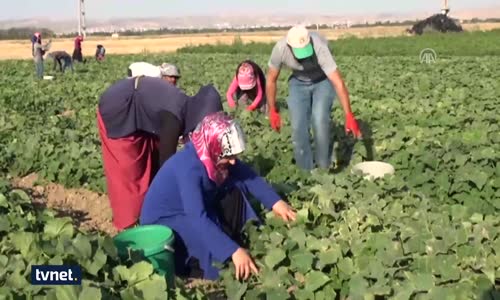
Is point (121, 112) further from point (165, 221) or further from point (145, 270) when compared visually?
point (145, 270)

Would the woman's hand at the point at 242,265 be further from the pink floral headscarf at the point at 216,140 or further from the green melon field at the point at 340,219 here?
the pink floral headscarf at the point at 216,140

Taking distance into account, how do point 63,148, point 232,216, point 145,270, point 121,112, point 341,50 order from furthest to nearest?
point 341,50, point 63,148, point 121,112, point 232,216, point 145,270

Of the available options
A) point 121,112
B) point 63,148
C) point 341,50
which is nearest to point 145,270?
point 121,112

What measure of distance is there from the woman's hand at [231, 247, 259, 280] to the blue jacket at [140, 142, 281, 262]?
0.18 feet

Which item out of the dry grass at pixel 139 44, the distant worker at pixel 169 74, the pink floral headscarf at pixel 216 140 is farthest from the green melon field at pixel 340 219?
the dry grass at pixel 139 44

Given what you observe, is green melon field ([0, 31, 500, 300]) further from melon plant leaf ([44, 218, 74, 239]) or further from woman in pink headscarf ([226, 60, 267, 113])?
woman in pink headscarf ([226, 60, 267, 113])

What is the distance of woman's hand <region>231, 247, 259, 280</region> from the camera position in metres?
3.80

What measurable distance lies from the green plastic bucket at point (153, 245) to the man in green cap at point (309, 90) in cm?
238

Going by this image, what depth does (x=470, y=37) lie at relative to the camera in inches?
1400

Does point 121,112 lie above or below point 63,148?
above

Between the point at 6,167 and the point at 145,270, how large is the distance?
15.2 feet

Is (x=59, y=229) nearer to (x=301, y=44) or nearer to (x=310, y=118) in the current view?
(x=301, y=44)

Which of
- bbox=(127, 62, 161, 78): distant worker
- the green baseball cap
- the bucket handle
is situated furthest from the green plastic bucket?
the green baseball cap
